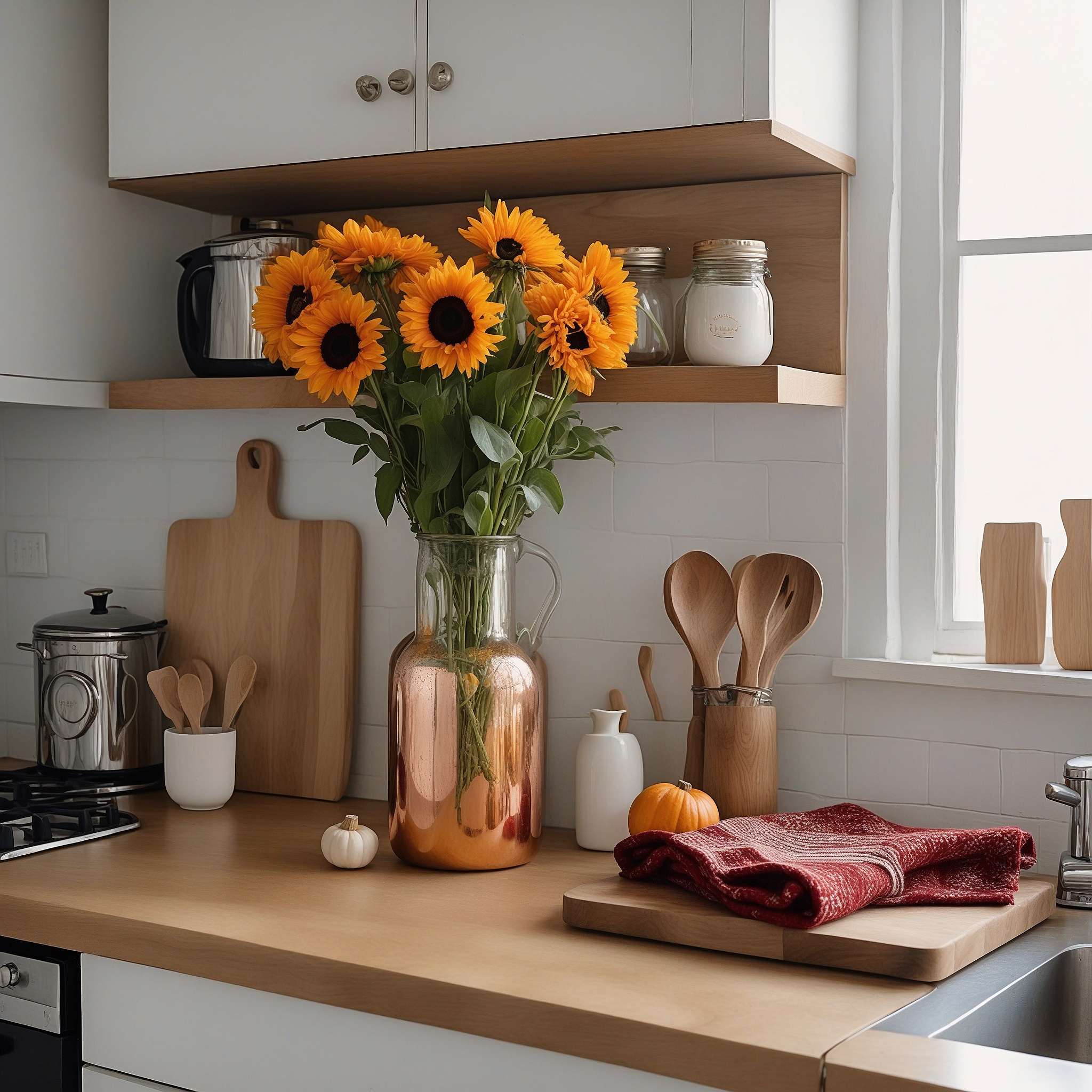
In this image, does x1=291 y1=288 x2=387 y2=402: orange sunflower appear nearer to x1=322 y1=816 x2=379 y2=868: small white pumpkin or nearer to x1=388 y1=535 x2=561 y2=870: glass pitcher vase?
x1=388 y1=535 x2=561 y2=870: glass pitcher vase

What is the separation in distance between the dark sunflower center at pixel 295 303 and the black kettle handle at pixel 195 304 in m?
0.42

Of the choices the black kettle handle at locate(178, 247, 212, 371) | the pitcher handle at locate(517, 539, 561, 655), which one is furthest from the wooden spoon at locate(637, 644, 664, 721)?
the black kettle handle at locate(178, 247, 212, 371)

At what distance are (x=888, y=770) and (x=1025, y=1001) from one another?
48 cm

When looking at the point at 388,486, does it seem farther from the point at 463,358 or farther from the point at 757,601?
the point at 757,601

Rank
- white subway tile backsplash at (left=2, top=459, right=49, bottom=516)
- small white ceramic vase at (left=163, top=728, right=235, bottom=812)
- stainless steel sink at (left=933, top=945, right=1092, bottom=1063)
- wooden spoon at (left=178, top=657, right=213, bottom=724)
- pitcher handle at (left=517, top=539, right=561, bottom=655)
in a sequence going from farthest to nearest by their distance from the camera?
white subway tile backsplash at (left=2, top=459, right=49, bottom=516)
wooden spoon at (left=178, top=657, right=213, bottom=724)
small white ceramic vase at (left=163, top=728, right=235, bottom=812)
pitcher handle at (left=517, top=539, right=561, bottom=655)
stainless steel sink at (left=933, top=945, right=1092, bottom=1063)

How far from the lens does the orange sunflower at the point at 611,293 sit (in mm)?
1634

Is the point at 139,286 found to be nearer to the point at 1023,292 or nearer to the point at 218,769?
the point at 218,769

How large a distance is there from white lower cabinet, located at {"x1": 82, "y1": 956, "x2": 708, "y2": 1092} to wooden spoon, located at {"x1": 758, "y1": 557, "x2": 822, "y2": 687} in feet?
2.11

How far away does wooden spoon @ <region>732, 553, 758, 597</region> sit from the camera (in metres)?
1.85

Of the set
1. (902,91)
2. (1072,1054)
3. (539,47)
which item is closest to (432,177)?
(539,47)

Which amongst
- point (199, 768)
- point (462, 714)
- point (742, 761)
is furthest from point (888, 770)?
point (199, 768)

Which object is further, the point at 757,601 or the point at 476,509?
the point at 757,601

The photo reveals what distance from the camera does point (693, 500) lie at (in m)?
1.96

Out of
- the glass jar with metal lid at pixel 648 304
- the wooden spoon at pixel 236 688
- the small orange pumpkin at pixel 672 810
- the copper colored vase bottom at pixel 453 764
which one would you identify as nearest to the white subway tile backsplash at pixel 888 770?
the small orange pumpkin at pixel 672 810
